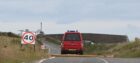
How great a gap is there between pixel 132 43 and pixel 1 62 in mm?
32758

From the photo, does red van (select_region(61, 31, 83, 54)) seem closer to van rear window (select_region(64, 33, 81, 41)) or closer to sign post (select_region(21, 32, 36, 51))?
van rear window (select_region(64, 33, 81, 41))

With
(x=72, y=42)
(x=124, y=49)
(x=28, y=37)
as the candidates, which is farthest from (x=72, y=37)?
(x=28, y=37)

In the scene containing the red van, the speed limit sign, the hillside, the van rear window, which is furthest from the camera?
the hillside

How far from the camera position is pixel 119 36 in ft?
284

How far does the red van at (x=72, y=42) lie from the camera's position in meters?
51.1

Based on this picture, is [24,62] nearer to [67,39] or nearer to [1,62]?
[1,62]

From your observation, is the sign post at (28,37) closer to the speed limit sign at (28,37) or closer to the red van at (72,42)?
the speed limit sign at (28,37)

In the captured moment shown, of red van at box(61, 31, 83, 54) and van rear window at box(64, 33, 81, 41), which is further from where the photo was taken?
van rear window at box(64, 33, 81, 41)

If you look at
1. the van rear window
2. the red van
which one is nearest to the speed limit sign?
the red van

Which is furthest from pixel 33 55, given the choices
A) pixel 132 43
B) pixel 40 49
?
pixel 132 43

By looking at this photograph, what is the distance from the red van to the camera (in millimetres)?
51062

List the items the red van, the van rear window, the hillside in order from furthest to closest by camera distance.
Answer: the hillside < the van rear window < the red van

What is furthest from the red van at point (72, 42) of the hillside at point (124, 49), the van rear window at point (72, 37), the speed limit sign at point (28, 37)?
the speed limit sign at point (28, 37)

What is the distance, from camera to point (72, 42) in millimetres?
51094
